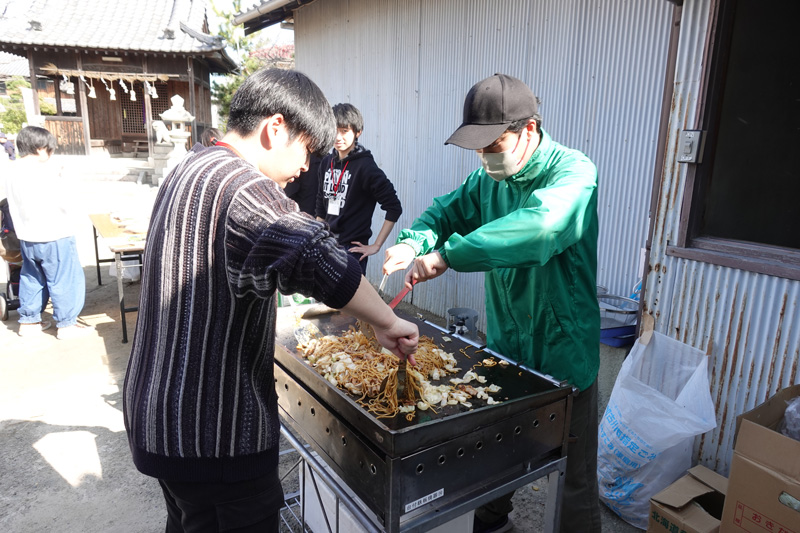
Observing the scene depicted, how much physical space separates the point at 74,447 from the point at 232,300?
11.2 ft

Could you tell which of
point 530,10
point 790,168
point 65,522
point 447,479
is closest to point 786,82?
point 790,168

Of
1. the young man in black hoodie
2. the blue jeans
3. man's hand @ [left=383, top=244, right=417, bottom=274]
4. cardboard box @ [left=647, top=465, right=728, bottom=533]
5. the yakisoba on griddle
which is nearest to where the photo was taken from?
the yakisoba on griddle

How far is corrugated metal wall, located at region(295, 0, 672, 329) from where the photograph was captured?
401 centimetres

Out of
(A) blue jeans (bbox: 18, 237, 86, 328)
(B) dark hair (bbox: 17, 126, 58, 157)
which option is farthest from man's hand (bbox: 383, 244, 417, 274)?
(A) blue jeans (bbox: 18, 237, 86, 328)

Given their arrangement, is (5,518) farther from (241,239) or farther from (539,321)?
(539,321)

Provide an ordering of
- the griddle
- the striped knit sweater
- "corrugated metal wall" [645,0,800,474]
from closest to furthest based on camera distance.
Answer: the striped knit sweater
the griddle
"corrugated metal wall" [645,0,800,474]

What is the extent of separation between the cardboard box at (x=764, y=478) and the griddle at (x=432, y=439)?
0.91m

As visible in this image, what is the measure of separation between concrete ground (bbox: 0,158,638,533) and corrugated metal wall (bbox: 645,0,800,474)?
762mm

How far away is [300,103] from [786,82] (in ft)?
14.5

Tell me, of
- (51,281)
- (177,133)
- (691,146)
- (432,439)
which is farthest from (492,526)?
(177,133)

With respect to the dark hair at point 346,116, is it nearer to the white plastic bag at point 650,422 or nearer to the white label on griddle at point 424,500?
the white plastic bag at point 650,422

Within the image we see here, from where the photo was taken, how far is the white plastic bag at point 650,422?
285 centimetres

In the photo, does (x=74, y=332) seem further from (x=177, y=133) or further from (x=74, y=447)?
(x=177, y=133)

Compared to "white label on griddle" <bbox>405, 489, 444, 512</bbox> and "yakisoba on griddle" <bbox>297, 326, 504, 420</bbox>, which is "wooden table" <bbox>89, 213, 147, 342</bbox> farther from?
"white label on griddle" <bbox>405, 489, 444, 512</bbox>
